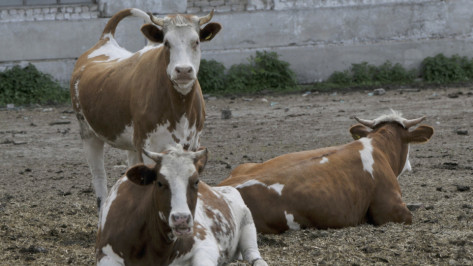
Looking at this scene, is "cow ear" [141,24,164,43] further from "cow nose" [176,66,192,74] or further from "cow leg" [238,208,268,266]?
"cow leg" [238,208,268,266]

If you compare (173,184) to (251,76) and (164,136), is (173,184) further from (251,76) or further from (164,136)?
(251,76)

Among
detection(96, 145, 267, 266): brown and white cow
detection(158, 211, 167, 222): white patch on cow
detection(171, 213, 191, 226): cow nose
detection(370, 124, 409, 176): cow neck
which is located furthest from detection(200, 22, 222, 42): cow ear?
detection(171, 213, 191, 226): cow nose

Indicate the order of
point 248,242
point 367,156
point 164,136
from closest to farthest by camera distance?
point 248,242
point 164,136
point 367,156

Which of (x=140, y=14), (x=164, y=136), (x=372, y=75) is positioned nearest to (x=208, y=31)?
(x=164, y=136)

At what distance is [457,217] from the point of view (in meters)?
7.52

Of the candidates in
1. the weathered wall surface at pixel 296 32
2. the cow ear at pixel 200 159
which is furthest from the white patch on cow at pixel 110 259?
the weathered wall surface at pixel 296 32

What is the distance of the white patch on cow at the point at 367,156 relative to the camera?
Answer: 25.4 feet

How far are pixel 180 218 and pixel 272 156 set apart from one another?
631 centimetres

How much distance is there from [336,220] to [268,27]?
11.2 metres

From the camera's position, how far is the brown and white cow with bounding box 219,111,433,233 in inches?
286

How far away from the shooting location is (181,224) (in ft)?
16.6

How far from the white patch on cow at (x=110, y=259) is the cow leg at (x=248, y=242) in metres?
1.09

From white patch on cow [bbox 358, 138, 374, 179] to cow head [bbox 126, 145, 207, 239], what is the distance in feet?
8.64

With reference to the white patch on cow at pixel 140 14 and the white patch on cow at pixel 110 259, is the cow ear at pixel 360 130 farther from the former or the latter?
the white patch on cow at pixel 110 259
